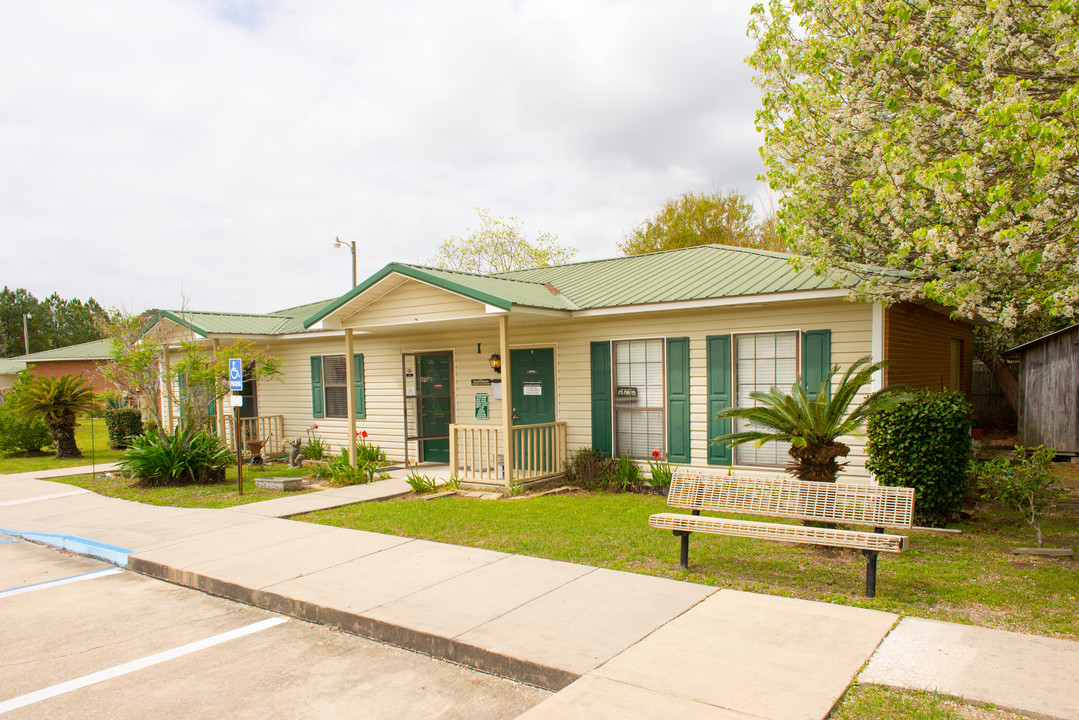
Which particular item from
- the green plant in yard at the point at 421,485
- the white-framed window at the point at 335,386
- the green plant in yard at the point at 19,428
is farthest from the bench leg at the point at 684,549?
the green plant in yard at the point at 19,428

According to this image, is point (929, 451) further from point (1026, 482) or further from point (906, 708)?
point (906, 708)

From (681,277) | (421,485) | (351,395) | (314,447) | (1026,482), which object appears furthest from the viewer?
(314,447)

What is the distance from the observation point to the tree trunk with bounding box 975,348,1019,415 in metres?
16.0

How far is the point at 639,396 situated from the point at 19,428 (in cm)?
1693

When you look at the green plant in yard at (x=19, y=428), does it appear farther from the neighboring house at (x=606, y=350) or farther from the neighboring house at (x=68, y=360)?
the neighboring house at (x=68, y=360)

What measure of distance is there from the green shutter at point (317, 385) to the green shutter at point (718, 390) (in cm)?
905

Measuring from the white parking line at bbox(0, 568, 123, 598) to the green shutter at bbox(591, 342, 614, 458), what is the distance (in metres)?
6.54

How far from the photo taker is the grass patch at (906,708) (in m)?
3.37

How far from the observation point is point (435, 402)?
524 inches

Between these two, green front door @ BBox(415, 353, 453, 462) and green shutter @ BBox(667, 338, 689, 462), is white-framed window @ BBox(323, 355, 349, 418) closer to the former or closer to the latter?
green front door @ BBox(415, 353, 453, 462)

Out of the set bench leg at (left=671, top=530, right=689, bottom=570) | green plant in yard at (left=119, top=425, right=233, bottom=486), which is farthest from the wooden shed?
green plant in yard at (left=119, top=425, right=233, bottom=486)

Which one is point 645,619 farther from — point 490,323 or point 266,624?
point 490,323

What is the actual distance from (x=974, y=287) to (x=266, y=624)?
6481 millimetres

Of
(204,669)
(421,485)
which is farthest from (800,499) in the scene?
(421,485)
